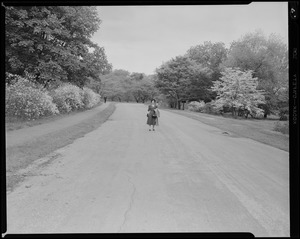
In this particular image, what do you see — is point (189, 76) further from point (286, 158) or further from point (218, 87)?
point (286, 158)

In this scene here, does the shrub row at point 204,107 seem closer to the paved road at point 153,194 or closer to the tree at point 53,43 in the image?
the paved road at point 153,194

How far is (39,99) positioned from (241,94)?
347cm

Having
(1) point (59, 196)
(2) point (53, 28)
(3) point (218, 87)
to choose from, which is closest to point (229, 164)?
(3) point (218, 87)

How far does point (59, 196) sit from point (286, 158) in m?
2.30

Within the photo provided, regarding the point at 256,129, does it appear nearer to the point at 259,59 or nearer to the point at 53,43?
the point at 259,59

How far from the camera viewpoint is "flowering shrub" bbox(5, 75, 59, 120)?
1.66m

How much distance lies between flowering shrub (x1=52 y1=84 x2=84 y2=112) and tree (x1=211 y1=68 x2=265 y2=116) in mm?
2415

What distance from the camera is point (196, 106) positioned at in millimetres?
5121

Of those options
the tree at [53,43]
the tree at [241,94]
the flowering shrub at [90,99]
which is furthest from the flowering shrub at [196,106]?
the tree at [53,43]

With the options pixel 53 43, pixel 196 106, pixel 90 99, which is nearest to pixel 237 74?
pixel 196 106

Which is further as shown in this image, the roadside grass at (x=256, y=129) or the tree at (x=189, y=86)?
the tree at (x=189, y=86)

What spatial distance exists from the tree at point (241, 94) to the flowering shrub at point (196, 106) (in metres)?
0.29

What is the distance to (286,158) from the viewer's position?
1603mm

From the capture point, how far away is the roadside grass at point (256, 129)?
1.75m
